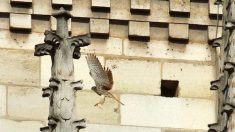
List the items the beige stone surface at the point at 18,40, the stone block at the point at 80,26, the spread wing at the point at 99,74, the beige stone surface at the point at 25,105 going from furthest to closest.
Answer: the stone block at the point at 80,26 → the beige stone surface at the point at 18,40 → the beige stone surface at the point at 25,105 → the spread wing at the point at 99,74

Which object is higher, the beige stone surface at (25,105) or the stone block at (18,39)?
the stone block at (18,39)

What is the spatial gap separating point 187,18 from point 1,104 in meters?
2.71

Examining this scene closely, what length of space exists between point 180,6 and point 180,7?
13 millimetres

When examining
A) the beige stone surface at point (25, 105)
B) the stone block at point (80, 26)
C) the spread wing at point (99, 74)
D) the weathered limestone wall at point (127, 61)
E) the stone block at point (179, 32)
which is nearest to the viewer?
the spread wing at point (99, 74)

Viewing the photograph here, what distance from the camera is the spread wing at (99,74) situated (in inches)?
1298

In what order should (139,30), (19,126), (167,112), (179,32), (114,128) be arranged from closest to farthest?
(19,126), (114,128), (167,112), (139,30), (179,32)

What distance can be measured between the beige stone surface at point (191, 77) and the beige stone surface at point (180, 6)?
2.31ft

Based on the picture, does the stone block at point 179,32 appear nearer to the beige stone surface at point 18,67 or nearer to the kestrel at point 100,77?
the kestrel at point 100,77

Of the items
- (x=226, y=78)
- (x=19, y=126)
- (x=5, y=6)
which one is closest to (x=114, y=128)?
(x=19, y=126)

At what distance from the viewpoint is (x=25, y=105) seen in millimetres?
34438

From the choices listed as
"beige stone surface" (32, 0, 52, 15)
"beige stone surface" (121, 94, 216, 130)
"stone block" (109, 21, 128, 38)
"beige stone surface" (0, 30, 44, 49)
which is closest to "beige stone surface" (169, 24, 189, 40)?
"stone block" (109, 21, 128, 38)

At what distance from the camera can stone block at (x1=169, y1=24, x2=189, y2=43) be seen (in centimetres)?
3522

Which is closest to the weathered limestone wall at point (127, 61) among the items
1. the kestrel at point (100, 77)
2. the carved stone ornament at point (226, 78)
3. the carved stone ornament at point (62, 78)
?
the kestrel at point (100, 77)

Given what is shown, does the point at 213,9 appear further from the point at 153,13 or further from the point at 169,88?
the point at 169,88
